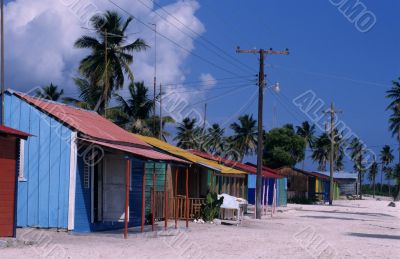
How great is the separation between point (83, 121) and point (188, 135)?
52.2 m

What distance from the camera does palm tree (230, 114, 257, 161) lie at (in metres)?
75.9

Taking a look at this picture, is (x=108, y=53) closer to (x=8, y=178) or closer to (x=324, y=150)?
(x=8, y=178)

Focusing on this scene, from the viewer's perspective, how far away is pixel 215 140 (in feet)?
245

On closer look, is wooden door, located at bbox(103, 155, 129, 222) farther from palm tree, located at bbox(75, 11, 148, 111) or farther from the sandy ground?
palm tree, located at bbox(75, 11, 148, 111)

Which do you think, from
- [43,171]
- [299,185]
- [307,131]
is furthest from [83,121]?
[307,131]

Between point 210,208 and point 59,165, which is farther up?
point 59,165

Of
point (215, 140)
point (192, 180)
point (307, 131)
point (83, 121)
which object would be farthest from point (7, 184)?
point (307, 131)

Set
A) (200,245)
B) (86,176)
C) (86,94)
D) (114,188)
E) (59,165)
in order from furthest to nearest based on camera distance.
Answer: (86,94)
(114,188)
(86,176)
(59,165)
(200,245)

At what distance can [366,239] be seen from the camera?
20.1 meters

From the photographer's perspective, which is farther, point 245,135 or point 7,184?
point 245,135

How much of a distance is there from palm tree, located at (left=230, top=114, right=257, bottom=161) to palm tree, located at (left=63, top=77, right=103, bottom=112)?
120ft

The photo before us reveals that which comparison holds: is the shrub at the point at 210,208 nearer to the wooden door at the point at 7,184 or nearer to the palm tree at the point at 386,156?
the wooden door at the point at 7,184

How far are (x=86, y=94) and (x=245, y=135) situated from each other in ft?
126

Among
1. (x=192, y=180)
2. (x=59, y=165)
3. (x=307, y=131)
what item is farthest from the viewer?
(x=307, y=131)
